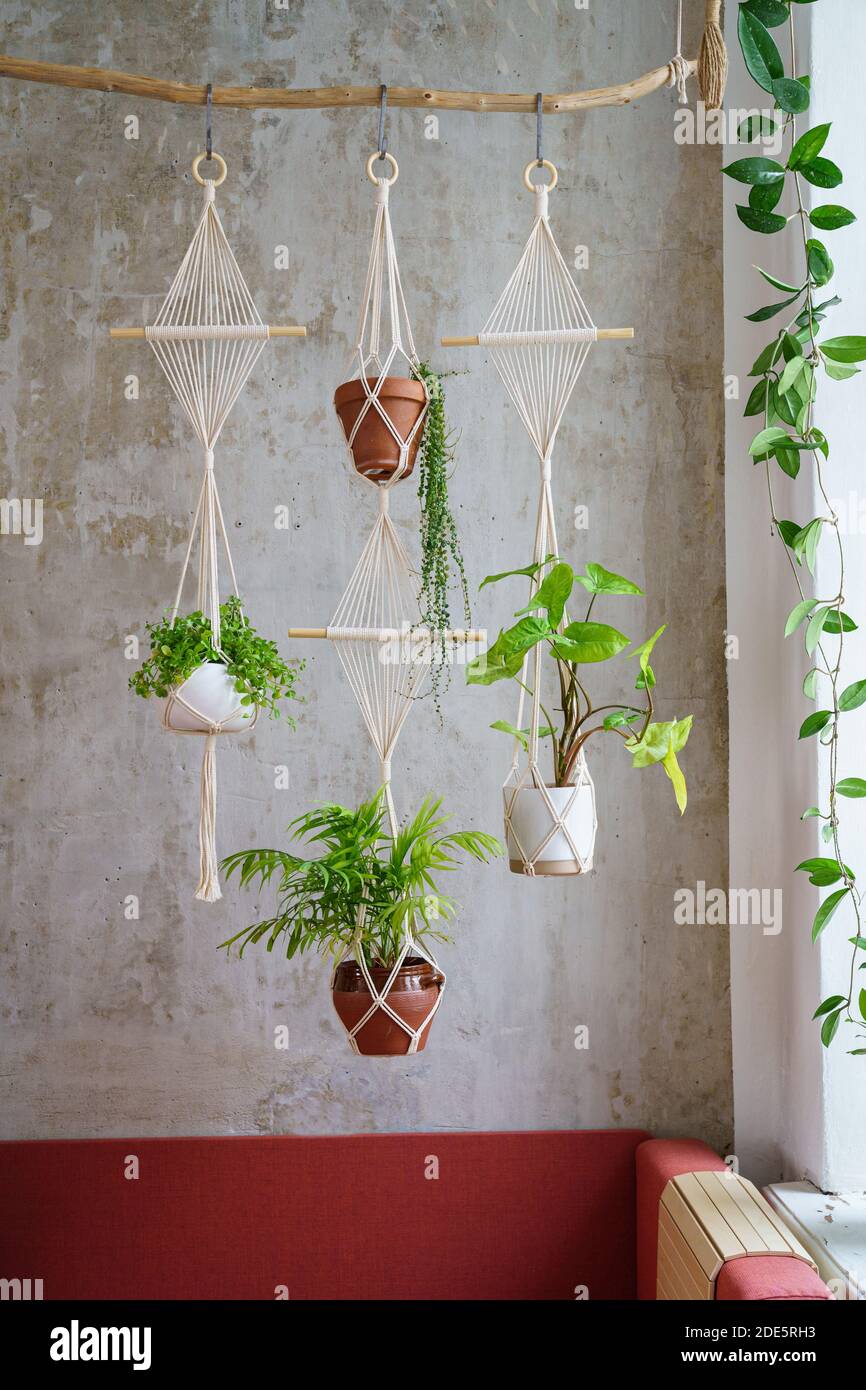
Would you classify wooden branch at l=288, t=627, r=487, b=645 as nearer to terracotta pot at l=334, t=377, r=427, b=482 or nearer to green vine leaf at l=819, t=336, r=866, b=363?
terracotta pot at l=334, t=377, r=427, b=482

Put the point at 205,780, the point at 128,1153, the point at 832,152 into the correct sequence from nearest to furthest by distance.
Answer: the point at 205,780, the point at 832,152, the point at 128,1153

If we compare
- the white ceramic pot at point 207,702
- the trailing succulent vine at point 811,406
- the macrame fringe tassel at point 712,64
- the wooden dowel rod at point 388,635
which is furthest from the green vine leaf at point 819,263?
the white ceramic pot at point 207,702

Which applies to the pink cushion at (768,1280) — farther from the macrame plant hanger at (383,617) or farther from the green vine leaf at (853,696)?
the green vine leaf at (853,696)

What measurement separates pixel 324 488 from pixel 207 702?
0.86 metres

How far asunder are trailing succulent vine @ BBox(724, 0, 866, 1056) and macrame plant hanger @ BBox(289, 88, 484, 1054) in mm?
696

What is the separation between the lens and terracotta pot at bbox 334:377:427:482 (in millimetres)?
2027

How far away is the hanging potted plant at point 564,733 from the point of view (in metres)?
1.83

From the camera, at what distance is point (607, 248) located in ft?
8.98

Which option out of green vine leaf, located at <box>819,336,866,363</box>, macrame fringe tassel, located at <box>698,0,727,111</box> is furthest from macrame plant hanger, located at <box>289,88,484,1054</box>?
green vine leaf, located at <box>819,336,866,363</box>

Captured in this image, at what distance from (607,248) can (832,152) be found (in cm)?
57

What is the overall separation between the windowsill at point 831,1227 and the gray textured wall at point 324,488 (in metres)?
0.37
